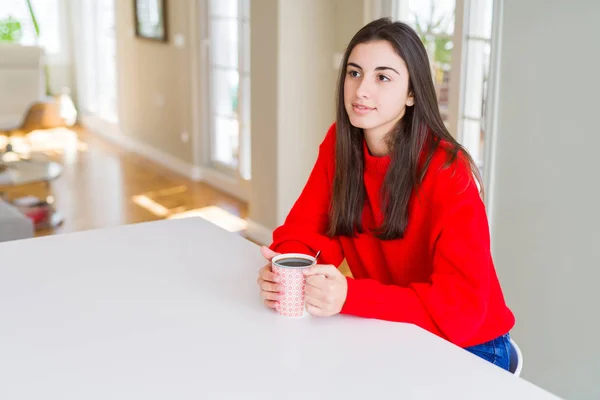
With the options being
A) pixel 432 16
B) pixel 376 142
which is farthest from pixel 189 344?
pixel 432 16

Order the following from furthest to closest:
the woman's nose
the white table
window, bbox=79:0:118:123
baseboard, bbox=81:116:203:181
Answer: window, bbox=79:0:118:123 < baseboard, bbox=81:116:203:181 < the woman's nose < the white table

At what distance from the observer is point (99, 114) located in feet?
27.5

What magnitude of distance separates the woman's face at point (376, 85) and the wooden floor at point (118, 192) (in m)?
3.56

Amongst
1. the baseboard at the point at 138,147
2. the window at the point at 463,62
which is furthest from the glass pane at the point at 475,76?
the baseboard at the point at 138,147

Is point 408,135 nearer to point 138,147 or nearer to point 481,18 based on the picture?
point 481,18

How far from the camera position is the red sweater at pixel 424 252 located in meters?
1.53

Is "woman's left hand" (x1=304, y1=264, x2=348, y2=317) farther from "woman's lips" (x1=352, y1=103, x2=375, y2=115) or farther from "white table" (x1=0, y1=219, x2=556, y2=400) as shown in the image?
"woman's lips" (x1=352, y1=103, x2=375, y2=115)

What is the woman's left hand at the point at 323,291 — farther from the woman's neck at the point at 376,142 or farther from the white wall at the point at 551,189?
the white wall at the point at 551,189

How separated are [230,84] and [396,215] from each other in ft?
14.0

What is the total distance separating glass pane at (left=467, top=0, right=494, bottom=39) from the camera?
11.0ft

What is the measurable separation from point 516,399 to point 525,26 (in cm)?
208

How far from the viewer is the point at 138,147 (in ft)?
23.9

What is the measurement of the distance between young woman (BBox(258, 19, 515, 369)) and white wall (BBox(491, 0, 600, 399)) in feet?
3.94

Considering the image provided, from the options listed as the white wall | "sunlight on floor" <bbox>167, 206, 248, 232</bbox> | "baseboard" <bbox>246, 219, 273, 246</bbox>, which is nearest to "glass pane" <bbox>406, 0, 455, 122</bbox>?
the white wall
